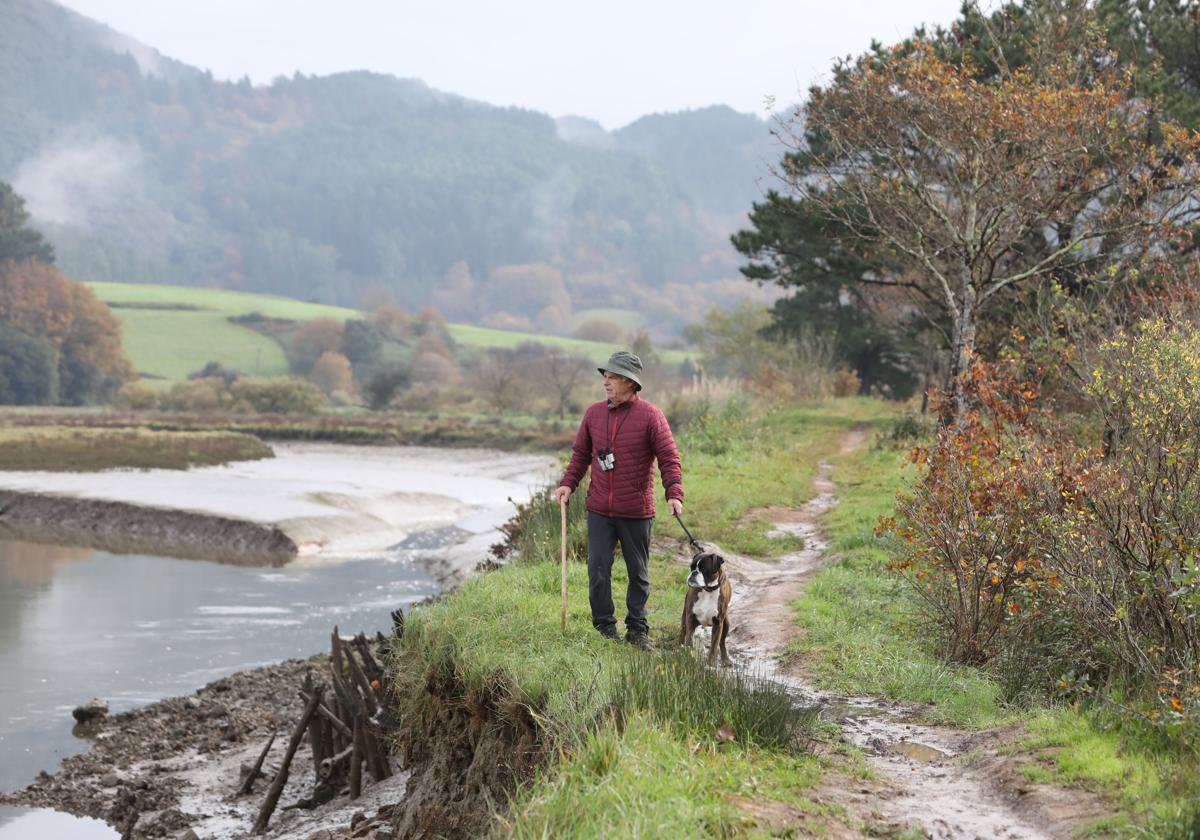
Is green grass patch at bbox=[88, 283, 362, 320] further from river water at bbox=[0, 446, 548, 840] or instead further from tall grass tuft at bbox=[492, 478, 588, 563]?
tall grass tuft at bbox=[492, 478, 588, 563]

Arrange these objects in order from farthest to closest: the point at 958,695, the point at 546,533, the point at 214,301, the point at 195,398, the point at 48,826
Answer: the point at 214,301, the point at 195,398, the point at 546,533, the point at 48,826, the point at 958,695

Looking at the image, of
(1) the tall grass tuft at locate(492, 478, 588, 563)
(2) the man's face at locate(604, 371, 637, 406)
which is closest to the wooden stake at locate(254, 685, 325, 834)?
(1) the tall grass tuft at locate(492, 478, 588, 563)

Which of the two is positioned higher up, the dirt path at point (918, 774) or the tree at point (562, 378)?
the tree at point (562, 378)

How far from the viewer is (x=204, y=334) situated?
12462cm

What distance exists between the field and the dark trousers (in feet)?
328

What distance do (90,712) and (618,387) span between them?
9372 millimetres

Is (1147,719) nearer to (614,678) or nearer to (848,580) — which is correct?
(614,678)

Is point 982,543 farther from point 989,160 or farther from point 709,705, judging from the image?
point 989,160

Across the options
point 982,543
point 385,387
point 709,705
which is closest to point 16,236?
point 385,387

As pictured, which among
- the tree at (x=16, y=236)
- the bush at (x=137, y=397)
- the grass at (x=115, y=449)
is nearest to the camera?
the grass at (x=115, y=449)

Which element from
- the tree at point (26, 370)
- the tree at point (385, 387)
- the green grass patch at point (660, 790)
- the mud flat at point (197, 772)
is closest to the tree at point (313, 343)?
the tree at point (385, 387)

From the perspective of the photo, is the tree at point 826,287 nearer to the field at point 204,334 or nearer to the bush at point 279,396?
the bush at point 279,396

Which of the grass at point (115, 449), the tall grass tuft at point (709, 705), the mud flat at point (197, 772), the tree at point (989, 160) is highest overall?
the tree at point (989, 160)

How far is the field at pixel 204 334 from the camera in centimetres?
11431
